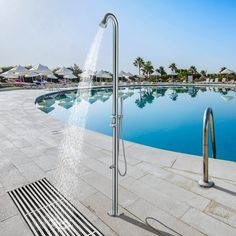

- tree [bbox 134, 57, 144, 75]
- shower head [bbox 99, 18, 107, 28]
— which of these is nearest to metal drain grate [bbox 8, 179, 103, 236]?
shower head [bbox 99, 18, 107, 28]

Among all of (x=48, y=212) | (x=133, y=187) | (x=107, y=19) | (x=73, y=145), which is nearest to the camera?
(x=107, y=19)

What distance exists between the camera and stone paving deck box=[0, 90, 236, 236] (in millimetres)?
1866

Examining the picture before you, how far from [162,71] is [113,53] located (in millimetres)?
43628

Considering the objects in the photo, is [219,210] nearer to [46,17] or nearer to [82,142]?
[82,142]

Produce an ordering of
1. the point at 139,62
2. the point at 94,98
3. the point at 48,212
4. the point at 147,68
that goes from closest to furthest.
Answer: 1. the point at 48,212
2. the point at 94,98
3. the point at 147,68
4. the point at 139,62

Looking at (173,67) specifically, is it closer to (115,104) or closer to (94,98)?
(94,98)

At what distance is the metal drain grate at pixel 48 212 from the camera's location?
1.85 meters

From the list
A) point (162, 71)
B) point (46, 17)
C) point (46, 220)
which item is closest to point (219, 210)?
point (46, 220)

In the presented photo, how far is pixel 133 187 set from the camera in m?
2.55

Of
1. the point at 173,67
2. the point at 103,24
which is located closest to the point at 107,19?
the point at 103,24

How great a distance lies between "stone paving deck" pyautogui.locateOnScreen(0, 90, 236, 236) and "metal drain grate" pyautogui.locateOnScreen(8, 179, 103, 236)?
0.07m

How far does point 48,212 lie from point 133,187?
1.09 metres

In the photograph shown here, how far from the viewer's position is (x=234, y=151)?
5.47m

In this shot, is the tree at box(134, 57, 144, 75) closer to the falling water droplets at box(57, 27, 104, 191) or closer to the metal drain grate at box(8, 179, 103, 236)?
the falling water droplets at box(57, 27, 104, 191)
